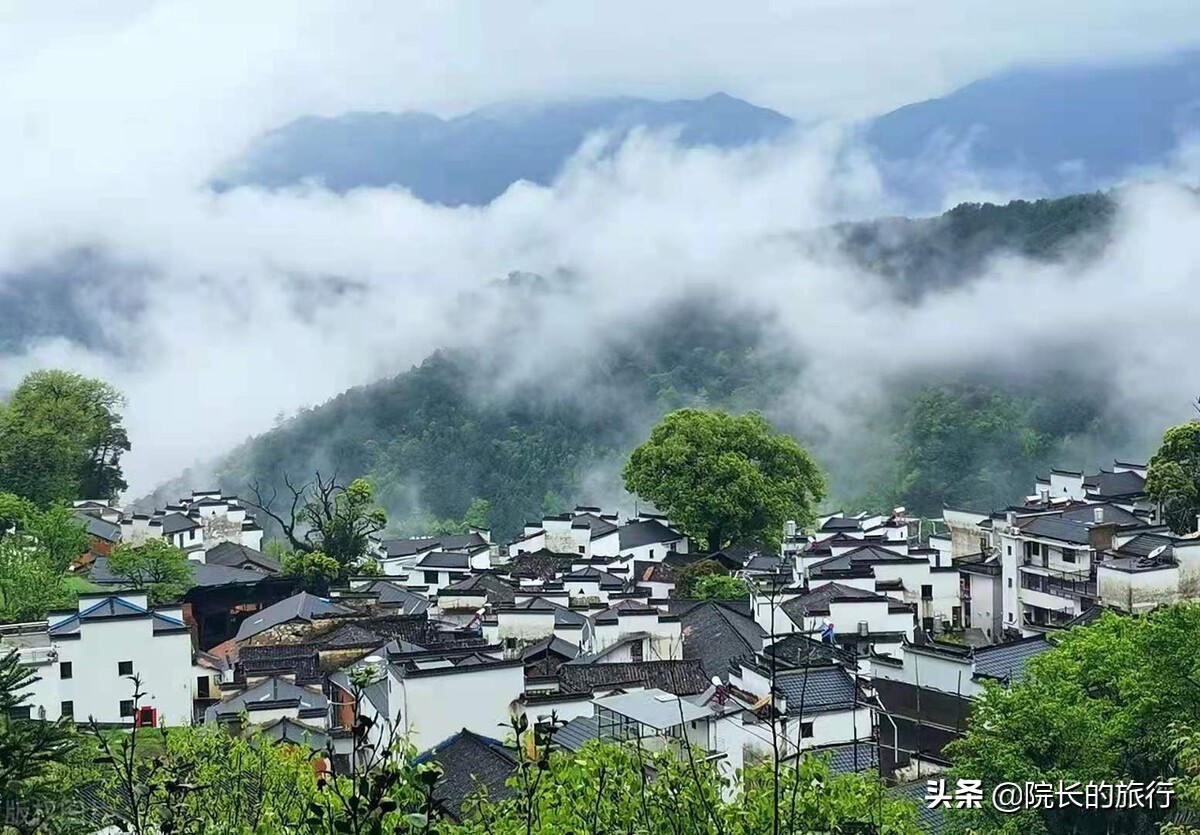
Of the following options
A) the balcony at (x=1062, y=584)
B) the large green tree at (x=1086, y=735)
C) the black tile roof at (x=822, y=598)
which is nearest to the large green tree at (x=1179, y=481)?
the balcony at (x=1062, y=584)

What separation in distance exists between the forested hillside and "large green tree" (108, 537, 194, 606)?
25351 millimetres

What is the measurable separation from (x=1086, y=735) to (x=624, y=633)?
13511 mm

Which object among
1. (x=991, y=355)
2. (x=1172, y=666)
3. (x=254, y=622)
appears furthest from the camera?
(x=991, y=355)

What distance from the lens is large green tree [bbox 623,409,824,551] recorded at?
37.4 metres

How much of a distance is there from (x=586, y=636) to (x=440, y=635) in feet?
9.06

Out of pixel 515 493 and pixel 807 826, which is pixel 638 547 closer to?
pixel 515 493

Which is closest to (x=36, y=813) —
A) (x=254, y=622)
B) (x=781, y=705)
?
(x=781, y=705)

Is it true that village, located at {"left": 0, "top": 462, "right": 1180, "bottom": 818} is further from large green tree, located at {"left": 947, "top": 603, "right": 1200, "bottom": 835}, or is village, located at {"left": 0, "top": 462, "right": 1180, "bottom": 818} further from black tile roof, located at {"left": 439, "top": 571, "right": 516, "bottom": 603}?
large green tree, located at {"left": 947, "top": 603, "right": 1200, "bottom": 835}

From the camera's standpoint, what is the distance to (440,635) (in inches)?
979

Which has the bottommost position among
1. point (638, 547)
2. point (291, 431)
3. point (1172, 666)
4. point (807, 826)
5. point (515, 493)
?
point (807, 826)

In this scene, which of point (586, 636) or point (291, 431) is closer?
point (586, 636)

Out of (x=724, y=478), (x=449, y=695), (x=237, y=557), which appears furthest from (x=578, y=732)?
(x=237, y=557)

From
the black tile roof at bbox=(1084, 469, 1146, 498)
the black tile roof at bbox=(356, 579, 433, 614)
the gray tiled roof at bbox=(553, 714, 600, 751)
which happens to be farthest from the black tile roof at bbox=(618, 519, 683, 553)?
the gray tiled roof at bbox=(553, 714, 600, 751)

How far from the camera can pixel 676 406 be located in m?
65.4
